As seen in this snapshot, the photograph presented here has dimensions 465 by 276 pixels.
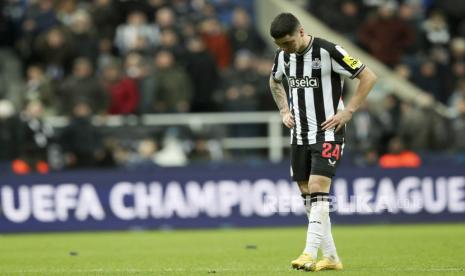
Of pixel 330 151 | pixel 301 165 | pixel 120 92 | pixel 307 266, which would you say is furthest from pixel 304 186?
pixel 120 92

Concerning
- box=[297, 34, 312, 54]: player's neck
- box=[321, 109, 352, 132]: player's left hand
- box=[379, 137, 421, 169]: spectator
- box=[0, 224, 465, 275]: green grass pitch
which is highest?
box=[297, 34, 312, 54]: player's neck

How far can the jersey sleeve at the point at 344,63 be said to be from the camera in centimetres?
988

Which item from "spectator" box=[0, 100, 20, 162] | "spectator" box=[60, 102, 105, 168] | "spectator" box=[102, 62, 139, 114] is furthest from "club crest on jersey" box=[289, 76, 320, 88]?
"spectator" box=[102, 62, 139, 114]

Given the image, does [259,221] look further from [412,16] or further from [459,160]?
[412,16]

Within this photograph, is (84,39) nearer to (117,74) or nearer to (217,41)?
(117,74)

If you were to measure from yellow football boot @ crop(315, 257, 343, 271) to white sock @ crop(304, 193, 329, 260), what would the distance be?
5.9 inches

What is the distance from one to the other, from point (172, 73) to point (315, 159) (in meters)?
10.7

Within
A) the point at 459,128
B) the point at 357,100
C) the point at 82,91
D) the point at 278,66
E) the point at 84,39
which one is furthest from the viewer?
the point at 84,39

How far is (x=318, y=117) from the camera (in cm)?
1002

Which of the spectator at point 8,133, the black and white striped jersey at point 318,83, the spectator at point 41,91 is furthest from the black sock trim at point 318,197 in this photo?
the spectator at point 41,91

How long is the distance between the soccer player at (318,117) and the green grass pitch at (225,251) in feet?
1.28

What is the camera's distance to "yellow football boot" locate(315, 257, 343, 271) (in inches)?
390

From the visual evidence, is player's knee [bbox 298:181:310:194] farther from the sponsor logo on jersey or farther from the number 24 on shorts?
the sponsor logo on jersey

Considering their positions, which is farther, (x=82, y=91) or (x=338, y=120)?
(x=82, y=91)
